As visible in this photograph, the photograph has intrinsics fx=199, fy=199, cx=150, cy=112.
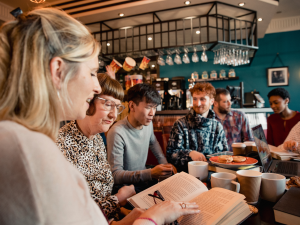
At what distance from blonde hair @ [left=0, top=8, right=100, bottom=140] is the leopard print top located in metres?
0.61

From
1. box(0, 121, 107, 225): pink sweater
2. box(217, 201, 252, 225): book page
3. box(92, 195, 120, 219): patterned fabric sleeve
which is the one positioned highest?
box(0, 121, 107, 225): pink sweater

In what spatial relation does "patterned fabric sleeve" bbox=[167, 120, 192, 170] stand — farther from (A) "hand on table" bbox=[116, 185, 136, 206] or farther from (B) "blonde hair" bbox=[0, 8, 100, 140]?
(B) "blonde hair" bbox=[0, 8, 100, 140]

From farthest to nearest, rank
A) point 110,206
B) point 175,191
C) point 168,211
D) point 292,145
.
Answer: point 292,145
point 110,206
point 175,191
point 168,211

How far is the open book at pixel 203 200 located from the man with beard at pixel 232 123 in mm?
1985

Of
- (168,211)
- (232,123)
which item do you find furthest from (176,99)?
(168,211)

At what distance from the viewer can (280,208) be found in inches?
27.2

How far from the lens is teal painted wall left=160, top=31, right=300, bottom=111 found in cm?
561

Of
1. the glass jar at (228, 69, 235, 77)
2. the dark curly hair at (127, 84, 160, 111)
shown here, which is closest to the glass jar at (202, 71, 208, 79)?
the glass jar at (228, 69, 235, 77)

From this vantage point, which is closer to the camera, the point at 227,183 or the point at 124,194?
the point at 227,183

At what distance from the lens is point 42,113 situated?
471 mm

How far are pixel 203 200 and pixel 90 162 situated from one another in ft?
2.22

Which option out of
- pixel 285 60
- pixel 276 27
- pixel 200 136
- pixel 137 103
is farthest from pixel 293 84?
pixel 137 103

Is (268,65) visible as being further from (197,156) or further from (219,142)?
(197,156)

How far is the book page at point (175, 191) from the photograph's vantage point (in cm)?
81
